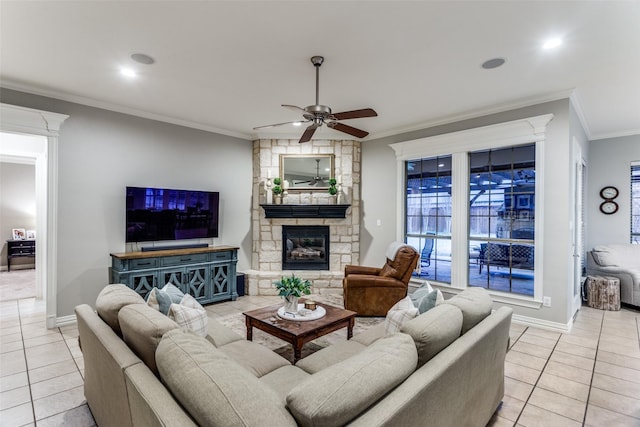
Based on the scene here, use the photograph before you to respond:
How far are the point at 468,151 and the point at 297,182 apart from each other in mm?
2746

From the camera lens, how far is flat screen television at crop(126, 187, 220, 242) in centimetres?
441

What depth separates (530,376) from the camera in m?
2.75

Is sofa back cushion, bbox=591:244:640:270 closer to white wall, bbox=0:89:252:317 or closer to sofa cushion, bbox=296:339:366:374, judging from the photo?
sofa cushion, bbox=296:339:366:374

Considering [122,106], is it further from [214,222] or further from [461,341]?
[461,341]

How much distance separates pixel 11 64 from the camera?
3.09 m

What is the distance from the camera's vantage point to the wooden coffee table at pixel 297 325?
8.55 ft

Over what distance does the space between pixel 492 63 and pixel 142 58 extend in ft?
10.8

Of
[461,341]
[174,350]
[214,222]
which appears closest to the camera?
[174,350]

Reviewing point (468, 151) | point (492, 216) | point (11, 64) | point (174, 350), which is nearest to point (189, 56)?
point (11, 64)

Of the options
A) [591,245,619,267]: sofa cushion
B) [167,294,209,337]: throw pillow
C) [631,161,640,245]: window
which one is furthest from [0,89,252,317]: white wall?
[631,161,640,245]: window

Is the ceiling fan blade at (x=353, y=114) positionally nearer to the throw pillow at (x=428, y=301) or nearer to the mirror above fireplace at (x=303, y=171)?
the throw pillow at (x=428, y=301)

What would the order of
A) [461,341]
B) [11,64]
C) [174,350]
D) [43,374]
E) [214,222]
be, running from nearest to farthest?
[174,350], [461,341], [43,374], [11,64], [214,222]

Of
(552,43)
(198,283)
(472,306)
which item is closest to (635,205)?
(552,43)

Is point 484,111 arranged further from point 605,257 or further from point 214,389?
point 214,389
